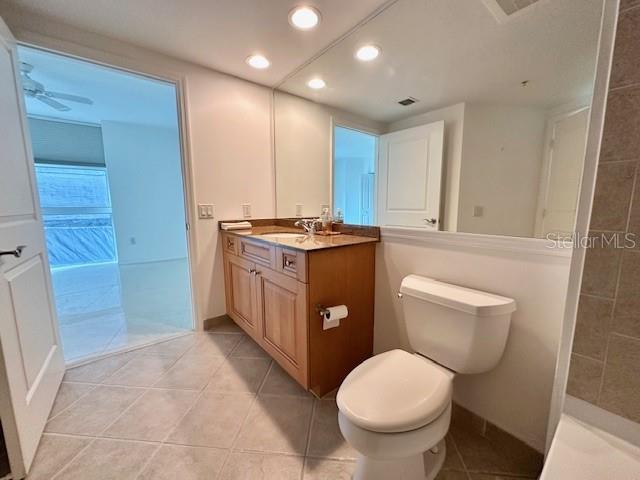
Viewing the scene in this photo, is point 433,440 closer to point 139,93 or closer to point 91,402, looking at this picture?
point 91,402

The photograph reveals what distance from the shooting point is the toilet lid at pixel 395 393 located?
832mm

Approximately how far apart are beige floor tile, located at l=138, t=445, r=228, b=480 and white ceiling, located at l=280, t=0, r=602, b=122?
192 centimetres

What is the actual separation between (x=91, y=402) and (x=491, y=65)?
2610mm

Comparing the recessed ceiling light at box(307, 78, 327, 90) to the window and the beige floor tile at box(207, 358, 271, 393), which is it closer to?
the beige floor tile at box(207, 358, 271, 393)

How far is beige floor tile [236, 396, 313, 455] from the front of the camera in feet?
3.86

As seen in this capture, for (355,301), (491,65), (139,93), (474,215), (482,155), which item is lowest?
(355,301)

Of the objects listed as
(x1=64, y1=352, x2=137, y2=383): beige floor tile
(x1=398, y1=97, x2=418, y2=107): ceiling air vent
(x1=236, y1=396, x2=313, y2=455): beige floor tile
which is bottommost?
(x1=236, y1=396, x2=313, y2=455): beige floor tile

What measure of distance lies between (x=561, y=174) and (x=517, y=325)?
60 cm

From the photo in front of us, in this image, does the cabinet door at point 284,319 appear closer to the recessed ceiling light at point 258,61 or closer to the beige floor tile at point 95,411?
the beige floor tile at point 95,411

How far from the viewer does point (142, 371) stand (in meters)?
1.69

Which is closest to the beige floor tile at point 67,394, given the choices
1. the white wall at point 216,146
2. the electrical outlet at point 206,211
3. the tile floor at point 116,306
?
the tile floor at point 116,306

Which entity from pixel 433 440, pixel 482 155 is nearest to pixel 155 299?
pixel 433 440

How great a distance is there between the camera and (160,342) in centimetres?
204

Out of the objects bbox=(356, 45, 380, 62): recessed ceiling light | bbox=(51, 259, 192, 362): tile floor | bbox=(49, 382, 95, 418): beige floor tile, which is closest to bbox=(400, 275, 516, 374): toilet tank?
bbox=(356, 45, 380, 62): recessed ceiling light
